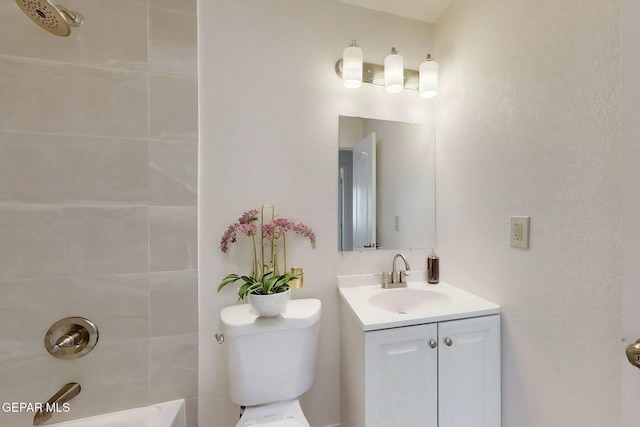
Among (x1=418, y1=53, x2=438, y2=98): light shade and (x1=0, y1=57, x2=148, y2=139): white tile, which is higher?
(x1=418, y1=53, x2=438, y2=98): light shade

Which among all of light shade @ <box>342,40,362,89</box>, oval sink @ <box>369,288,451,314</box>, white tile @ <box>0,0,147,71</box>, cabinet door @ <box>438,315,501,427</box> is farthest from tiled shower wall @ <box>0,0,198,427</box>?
cabinet door @ <box>438,315,501,427</box>

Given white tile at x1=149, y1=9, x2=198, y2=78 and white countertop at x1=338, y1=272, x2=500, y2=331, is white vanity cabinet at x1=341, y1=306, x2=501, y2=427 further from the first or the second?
white tile at x1=149, y1=9, x2=198, y2=78

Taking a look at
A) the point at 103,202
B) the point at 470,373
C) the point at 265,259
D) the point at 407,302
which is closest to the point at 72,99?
the point at 103,202

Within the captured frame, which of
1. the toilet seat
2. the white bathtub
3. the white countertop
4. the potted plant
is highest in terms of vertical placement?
the potted plant

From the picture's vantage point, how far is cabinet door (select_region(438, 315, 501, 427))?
1023 millimetres

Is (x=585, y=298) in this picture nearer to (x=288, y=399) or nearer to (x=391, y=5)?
(x=288, y=399)

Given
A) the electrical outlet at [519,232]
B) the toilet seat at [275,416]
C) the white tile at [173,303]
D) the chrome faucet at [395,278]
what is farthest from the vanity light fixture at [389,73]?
the toilet seat at [275,416]

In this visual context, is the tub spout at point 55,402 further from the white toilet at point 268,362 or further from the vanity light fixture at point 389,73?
the vanity light fixture at point 389,73

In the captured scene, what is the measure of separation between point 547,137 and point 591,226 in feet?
1.07

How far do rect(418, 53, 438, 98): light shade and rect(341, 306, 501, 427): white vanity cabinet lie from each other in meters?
1.16

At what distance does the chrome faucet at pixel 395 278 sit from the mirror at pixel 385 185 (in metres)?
0.12

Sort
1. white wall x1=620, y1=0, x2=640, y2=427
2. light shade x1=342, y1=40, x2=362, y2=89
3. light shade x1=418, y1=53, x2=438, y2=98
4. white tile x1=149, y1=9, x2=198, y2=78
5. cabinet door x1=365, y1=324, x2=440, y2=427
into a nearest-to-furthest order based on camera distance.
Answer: white wall x1=620, y1=0, x2=640, y2=427 < cabinet door x1=365, y1=324, x2=440, y2=427 < white tile x1=149, y1=9, x2=198, y2=78 < light shade x1=342, y1=40, x2=362, y2=89 < light shade x1=418, y1=53, x2=438, y2=98

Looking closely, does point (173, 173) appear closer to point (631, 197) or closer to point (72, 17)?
point (72, 17)

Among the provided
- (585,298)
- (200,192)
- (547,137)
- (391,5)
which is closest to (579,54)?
(547,137)
